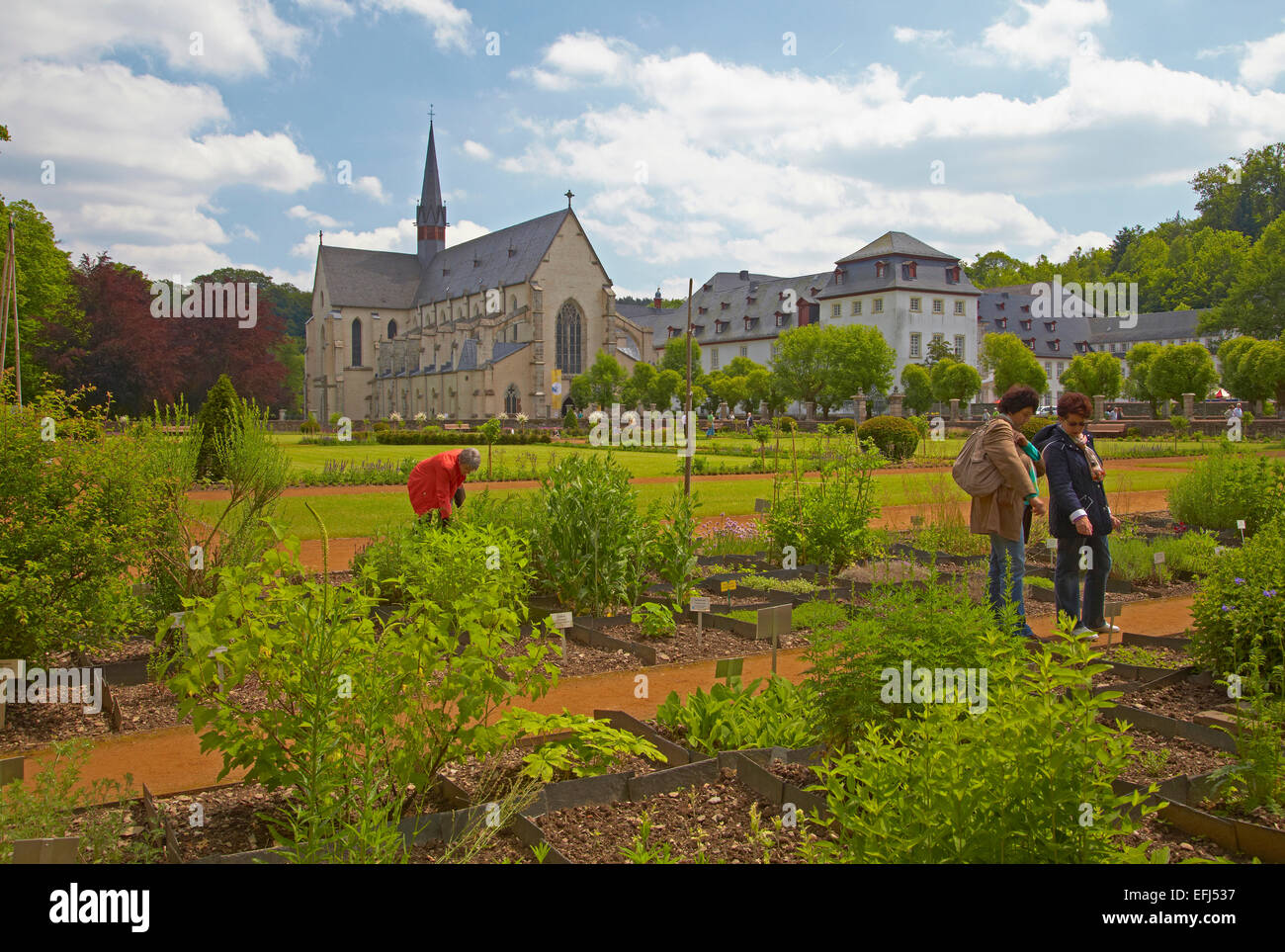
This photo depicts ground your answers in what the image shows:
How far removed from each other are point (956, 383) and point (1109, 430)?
37.6 feet

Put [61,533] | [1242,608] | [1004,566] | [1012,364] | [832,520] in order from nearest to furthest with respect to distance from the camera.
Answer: [61,533]
[1242,608]
[1004,566]
[832,520]
[1012,364]

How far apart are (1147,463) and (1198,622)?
2573 centimetres

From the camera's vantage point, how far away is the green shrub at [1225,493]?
11.8 metres

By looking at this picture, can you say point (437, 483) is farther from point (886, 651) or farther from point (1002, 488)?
point (886, 651)

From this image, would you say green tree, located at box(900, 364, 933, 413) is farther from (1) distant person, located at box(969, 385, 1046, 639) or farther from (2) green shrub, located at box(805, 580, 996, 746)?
(2) green shrub, located at box(805, 580, 996, 746)

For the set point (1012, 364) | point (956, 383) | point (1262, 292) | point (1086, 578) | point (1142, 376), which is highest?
point (1262, 292)

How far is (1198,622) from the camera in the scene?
5.78 meters

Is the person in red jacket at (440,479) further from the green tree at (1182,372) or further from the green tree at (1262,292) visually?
the green tree at (1262,292)

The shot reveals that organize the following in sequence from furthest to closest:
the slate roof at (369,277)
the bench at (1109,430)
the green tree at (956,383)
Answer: the slate roof at (369,277) < the green tree at (956,383) < the bench at (1109,430)

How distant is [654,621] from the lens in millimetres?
7336

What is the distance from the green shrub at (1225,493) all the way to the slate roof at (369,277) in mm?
76175

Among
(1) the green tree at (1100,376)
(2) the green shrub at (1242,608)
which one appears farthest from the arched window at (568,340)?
(2) the green shrub at (1242,608)

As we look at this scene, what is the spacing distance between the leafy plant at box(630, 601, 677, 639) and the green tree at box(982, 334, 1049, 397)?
54973mm

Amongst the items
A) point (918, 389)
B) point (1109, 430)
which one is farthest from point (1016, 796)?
point (918, 389)
